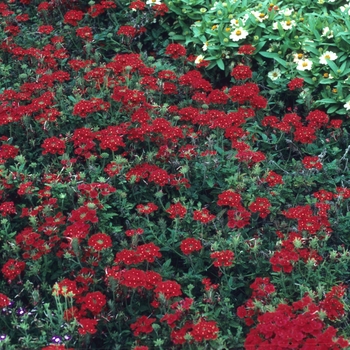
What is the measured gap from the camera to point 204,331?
2.95 meters

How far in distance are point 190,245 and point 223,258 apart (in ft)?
0.59

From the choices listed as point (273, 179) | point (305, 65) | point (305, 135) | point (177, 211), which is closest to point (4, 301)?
point (177, 211)

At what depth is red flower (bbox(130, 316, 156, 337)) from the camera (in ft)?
10.3

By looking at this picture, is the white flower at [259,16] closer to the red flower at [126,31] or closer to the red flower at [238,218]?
the red flower at [126,31]

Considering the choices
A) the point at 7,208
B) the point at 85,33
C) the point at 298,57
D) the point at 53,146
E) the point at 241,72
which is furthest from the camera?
the point at 85,33

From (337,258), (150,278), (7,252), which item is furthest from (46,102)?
(337,258)

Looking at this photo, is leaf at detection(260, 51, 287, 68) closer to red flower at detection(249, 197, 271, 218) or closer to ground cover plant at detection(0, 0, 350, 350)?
ground cover plant at detection(0, 0, 350, 350)

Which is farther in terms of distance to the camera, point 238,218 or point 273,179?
point 273,179

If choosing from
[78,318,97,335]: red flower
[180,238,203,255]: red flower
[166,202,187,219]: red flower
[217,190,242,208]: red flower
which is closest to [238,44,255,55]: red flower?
[217,190,242,208]: red flower

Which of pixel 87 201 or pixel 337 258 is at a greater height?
pixel 87 201

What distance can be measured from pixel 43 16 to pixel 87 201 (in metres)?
2.68

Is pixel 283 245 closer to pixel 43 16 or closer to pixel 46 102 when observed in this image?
pixel 46 102

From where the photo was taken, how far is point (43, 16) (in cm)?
583

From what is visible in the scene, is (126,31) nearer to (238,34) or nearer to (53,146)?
(238,34)
